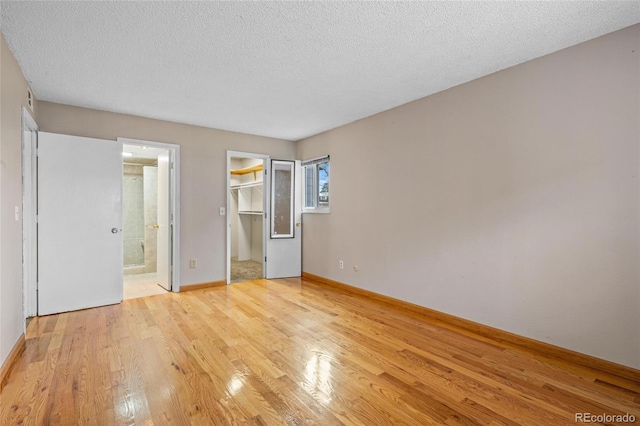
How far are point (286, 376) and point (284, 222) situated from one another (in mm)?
3377

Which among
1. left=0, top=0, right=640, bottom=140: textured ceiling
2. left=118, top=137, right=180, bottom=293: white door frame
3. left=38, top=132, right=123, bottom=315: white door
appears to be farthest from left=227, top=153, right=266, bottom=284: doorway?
left=0, top=0, right=640, bottom=140: textured ceiling

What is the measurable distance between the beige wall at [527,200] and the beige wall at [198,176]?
8.00 ft

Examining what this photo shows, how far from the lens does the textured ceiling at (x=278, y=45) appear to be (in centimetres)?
196

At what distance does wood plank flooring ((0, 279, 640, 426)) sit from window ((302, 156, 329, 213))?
2.23 meters

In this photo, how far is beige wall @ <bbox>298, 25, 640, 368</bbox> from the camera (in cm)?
218

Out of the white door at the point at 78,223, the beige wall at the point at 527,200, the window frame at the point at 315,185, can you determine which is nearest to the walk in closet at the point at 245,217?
the window frame at the point at 315,185

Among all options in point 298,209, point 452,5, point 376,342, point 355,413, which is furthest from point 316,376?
point 298,209

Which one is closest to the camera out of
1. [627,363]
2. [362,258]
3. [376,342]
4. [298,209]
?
[627,363]

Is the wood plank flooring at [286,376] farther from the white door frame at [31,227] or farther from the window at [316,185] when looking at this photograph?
the window at [316,185]

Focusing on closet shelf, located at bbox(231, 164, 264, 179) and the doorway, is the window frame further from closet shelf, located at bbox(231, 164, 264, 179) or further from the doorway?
the doorway

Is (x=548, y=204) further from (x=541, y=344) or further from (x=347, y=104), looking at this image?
(x=347, y=104)

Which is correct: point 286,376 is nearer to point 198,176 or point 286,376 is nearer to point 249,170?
point 198,176

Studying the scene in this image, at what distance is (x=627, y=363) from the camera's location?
213cm

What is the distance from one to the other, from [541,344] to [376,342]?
136cm
